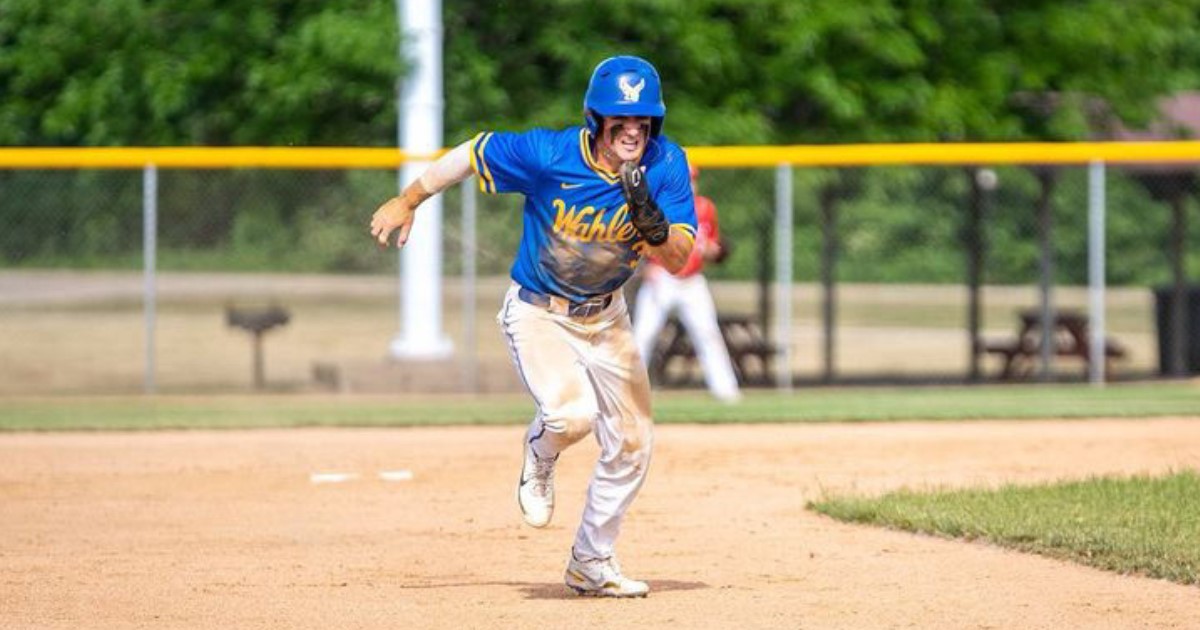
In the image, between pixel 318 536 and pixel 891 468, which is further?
pixel 891 468

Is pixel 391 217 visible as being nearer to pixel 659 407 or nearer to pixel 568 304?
pixel 568 304

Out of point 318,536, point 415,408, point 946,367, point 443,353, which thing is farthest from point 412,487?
point 946,367

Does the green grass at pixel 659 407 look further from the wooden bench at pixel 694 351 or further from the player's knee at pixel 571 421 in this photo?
the player's knee at pixel 571 421

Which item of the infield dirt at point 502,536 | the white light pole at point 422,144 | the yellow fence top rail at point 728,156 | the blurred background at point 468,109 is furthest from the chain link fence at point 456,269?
the infield dirt at point 502,536

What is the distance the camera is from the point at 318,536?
9.92 m

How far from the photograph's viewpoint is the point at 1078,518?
32.2 ft

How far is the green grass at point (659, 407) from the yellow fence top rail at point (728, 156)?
1956mm

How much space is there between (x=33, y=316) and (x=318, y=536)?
66.9 ft

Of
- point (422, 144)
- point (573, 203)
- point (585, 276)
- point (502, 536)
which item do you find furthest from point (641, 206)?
point (422, 144)

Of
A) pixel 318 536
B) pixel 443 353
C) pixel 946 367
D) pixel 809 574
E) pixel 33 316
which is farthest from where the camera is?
pixel 33 316

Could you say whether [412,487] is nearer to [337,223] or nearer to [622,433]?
[622,433]

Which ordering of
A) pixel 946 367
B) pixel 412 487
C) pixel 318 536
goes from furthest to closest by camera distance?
pixel 946 367
pixel 412 487
pixel 318 536

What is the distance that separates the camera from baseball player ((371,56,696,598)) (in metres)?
7.57

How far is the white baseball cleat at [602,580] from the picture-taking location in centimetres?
796
